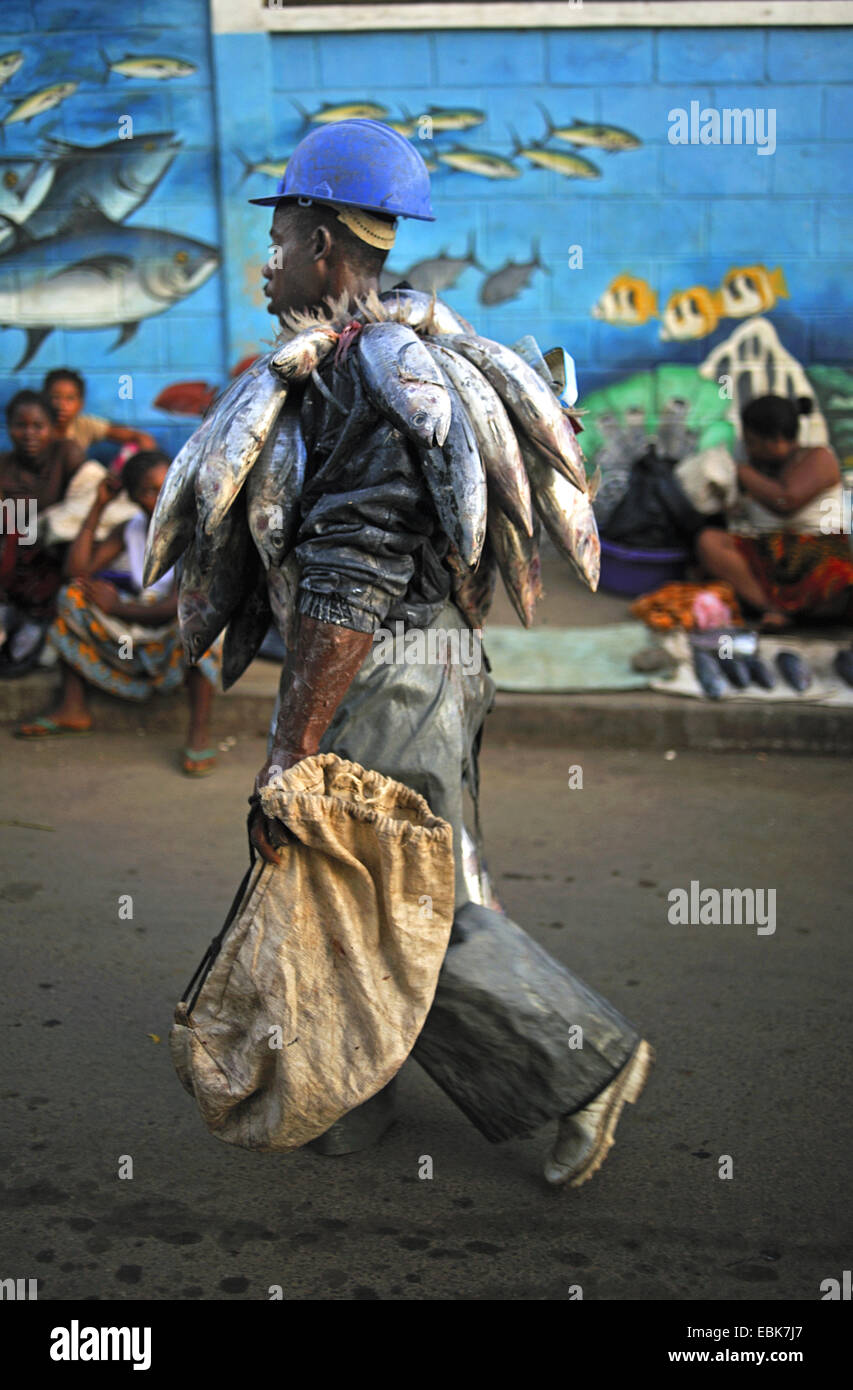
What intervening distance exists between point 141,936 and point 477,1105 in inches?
64.4

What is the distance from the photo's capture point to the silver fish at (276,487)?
242cm

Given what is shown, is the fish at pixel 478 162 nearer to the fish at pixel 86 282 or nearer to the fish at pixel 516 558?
the fish at pixel 86 282

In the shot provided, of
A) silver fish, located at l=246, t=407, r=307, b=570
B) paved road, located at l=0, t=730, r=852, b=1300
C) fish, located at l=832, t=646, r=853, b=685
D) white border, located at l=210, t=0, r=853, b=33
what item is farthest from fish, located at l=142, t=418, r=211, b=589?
white border, located at l=210, t=0, r=853, b=33

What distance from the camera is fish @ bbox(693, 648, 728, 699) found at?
19.9ft

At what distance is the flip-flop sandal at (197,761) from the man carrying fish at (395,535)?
2.93 meters

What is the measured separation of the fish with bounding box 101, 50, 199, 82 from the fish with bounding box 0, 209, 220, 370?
0.78 meters

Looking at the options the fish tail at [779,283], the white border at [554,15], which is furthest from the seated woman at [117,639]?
the fish tail at [779,283]

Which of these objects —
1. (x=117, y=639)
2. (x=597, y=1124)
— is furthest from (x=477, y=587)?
(x=117, y=639)

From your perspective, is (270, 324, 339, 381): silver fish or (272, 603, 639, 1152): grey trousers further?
(272, 603, 639, 1152): grey trousers

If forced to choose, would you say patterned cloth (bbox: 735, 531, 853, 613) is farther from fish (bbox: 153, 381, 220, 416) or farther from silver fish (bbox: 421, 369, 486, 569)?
silver fish (bbox: 421, 369, 486, 569)

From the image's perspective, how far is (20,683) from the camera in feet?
20.6

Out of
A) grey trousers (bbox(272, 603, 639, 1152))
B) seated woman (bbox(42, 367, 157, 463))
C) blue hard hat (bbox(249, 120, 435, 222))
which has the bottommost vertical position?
grey trousers (bbox(272, 603, 639, 1152))
